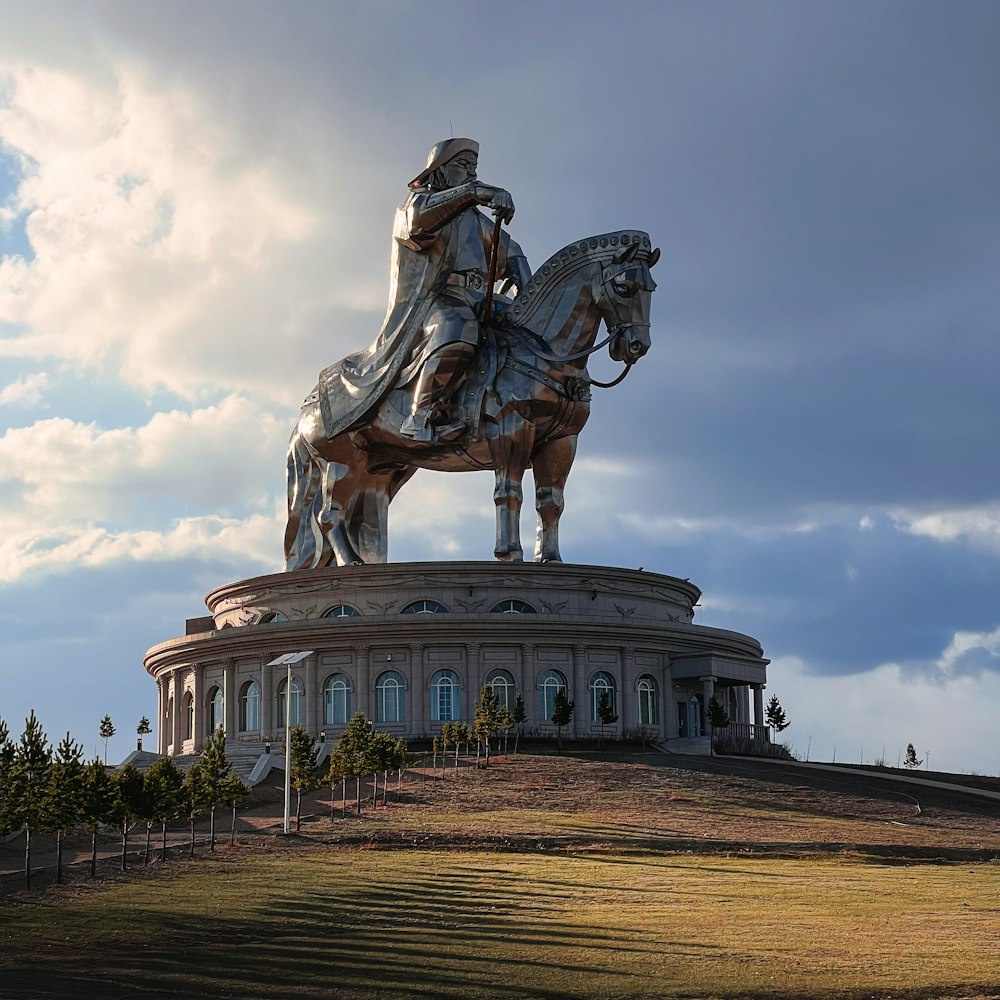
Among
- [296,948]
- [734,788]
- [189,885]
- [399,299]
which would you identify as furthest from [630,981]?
[399,299]

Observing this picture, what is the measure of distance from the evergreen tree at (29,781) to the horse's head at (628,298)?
2869 cm

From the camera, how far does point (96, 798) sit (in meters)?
33.7

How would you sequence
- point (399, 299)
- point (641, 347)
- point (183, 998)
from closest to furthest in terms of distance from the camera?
point (183, 998), point (641, 347), point (399, 299)

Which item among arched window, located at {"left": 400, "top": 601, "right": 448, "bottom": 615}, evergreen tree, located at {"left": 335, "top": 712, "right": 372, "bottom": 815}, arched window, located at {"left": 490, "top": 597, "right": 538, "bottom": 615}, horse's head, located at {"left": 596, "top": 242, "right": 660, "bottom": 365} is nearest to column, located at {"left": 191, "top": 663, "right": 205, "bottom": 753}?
arched window, located at {"left": 400, "top": 601, "right": 448, "bottom": 615}

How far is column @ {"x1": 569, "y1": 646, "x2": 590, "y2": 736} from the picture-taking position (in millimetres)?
58341

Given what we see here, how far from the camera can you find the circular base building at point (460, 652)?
Answer: 58.3 meters

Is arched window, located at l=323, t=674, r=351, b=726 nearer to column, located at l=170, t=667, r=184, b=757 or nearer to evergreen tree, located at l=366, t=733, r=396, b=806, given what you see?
column, located at l=170, t=667, r=184, b=757

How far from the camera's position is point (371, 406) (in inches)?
2372

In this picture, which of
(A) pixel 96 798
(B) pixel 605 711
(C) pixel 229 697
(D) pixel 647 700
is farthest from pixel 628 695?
(A) pixel 96 798

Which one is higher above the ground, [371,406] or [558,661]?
[371,406]

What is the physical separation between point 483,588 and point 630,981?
38064 millimetres

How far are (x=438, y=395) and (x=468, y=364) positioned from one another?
1552mm

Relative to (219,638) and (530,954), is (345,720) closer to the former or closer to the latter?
(219,638)

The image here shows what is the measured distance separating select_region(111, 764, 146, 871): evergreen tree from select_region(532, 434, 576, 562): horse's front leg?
2766cm
